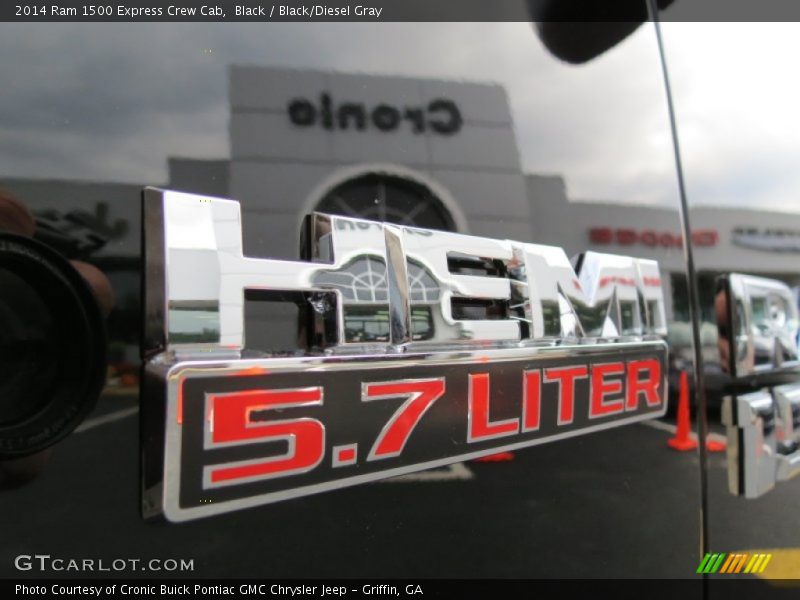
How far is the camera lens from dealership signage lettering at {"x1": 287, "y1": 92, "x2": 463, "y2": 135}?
1.37 ft

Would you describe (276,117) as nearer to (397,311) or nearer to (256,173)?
(256,173)

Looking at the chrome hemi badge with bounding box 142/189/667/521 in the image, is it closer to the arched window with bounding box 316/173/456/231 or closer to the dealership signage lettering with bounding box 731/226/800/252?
the arched window with bounding box 316/173/456/231

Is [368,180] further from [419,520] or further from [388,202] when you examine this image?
[419,520]

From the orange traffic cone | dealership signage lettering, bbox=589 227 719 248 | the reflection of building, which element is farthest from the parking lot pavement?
dealership signage lettering, bbox=589 227 719 248

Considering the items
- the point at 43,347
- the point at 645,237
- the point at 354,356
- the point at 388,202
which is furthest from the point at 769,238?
the point at 43,347

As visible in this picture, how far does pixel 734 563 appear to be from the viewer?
3.99ft

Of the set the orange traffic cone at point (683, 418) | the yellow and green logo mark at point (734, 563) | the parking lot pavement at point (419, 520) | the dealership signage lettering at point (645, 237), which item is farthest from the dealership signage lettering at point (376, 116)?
the yellow and green logo mark at point (734, 563)

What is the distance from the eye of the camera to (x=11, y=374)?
0.71 metres

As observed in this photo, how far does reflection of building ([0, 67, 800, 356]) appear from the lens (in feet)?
2.53

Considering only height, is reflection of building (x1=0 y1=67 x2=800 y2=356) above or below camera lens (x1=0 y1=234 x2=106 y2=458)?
above

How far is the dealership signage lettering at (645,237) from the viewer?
109 centimetres

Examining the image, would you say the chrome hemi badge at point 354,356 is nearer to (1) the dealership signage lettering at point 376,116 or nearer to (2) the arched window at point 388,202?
(2) the arched window at point 388,202

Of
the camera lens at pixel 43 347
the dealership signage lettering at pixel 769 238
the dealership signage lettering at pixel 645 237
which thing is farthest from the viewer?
the dealership signage lettering at pixel 769 238

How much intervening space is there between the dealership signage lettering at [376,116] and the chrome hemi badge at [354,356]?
17 cm
